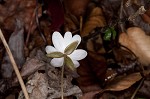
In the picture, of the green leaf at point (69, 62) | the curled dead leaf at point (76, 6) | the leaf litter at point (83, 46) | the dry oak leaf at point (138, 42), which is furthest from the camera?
the curled dead leaf at point (76, 6)

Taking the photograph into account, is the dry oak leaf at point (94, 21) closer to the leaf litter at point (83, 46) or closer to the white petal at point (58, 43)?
the leaf litter at point (83, 46)

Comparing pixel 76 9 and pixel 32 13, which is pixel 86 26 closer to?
pixel 76 9

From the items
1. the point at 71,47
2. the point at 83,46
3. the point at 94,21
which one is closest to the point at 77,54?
the point at 71,47

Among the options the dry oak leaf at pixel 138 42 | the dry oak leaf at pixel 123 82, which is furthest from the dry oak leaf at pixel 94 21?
the dry oak leaf at pixel 123 82

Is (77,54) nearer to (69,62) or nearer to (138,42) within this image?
(69,62)

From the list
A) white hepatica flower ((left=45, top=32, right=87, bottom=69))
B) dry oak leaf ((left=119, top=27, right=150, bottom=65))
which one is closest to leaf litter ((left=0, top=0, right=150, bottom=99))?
dry oak leaf ((left=119, top=27, right=150, bottom=65))

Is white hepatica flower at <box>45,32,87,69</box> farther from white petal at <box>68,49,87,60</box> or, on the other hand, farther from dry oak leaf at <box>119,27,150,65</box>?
dry oak leaf at <box>119,27,150,65</box>

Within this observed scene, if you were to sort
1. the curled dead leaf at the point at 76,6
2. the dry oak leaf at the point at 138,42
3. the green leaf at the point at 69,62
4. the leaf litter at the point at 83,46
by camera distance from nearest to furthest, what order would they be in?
the green leaf at the point at 69,62
the leaf litter at the point at 83,46
the dry oak leaf at the point at 138,42
the curled dead leaf at the point at 76,6
